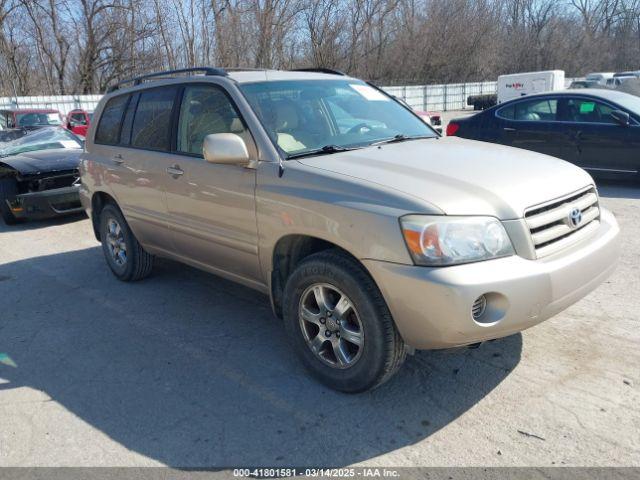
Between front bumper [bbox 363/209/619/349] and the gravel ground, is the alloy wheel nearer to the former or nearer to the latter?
the gravel ground

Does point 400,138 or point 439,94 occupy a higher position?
point 400,138

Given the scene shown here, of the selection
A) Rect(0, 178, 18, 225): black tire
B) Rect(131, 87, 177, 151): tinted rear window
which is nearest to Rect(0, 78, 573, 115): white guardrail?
Rect(0, 178, 18, 225): black tire

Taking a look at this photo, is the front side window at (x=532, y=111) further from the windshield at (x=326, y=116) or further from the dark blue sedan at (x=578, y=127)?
the windshield at (x=326, y=116)

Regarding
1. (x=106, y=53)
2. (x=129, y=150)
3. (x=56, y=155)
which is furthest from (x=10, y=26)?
(x=129, y=150)

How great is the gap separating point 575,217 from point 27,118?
630 inches

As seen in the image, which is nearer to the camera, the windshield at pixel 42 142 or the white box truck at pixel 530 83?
the windshield at pixel 42 142

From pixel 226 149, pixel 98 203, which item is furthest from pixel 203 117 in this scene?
pixel 98 203

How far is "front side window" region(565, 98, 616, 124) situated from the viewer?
8.43 metres

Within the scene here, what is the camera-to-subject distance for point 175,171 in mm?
4332

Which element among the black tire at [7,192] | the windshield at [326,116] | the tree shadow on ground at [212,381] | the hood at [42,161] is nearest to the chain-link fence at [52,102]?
the hood at [42,161]

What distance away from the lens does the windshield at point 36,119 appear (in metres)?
15.6

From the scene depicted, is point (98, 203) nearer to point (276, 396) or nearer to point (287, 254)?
point (287, 254)

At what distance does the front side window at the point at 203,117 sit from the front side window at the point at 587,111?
6557 mm

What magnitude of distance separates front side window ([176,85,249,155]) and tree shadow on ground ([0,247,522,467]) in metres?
1.41
